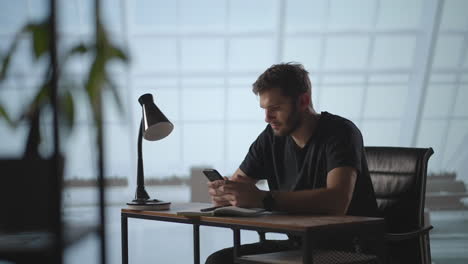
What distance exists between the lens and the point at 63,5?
1.62 meters

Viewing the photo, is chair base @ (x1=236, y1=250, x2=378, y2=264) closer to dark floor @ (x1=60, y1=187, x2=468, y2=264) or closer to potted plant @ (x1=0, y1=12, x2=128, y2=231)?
potted plant @ (x1=0, y1=12, x2=128, y2=231)

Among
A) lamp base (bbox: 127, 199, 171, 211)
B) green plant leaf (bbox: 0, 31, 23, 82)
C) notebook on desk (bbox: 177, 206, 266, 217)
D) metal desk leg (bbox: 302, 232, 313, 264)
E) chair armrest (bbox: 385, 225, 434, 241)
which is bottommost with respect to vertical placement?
chair armrest (bbox: 385, 225, 434, 241)

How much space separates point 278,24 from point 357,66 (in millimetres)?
1818

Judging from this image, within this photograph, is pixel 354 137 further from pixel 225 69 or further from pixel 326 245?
pixel 225 69

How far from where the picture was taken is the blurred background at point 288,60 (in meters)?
12.1

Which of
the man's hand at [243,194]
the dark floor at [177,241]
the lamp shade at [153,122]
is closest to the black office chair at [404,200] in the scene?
the man's hand at [243,194]

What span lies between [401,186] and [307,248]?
2.88ft

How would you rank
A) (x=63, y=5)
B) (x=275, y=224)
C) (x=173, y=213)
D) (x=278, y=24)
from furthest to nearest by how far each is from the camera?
(x=278, y=24)
(x=173, y=213)
(x=275, y=224)
(x=63, y=5)

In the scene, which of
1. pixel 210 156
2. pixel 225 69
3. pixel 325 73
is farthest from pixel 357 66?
pixel 210 156

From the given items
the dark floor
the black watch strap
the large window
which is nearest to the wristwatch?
the black watch strap

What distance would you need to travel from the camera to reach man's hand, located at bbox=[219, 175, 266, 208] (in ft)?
7.68

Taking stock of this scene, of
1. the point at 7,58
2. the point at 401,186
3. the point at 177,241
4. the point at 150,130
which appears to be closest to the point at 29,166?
the point at 7,58

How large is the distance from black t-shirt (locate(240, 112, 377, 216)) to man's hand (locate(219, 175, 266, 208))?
30 centimetres

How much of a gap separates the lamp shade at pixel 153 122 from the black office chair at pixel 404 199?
0.94 m
